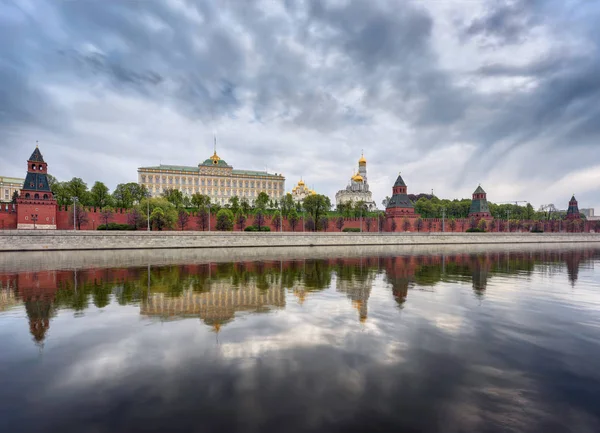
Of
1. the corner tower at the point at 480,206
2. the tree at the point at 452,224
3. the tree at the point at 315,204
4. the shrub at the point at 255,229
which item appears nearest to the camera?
the shrub at the point at 255,229

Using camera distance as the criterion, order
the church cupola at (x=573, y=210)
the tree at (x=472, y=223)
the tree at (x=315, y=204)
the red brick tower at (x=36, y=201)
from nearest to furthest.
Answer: the red brick tower at (x=36, y=201), the tree at (x=315, y=204), the tree at (x=472, y=223), the church cupola at (x=573, y=210)

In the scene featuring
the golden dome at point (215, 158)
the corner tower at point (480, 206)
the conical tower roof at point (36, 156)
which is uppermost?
the golden dome at point (215, 158)

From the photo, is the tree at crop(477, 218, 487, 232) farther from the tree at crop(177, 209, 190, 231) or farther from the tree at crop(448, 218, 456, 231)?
the tree at crop(177, 209, 190, 231)

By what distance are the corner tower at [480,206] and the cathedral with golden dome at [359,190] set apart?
4637 centimetres

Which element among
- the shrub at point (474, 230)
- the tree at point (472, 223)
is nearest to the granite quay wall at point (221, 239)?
the shrub at point (474, 230)

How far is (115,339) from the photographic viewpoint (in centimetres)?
799

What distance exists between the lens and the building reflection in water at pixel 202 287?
10734 mm

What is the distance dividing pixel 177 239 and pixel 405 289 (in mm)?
32199

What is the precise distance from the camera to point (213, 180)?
105 meters

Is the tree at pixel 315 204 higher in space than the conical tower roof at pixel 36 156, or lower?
lower

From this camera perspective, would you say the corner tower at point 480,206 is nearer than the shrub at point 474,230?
No

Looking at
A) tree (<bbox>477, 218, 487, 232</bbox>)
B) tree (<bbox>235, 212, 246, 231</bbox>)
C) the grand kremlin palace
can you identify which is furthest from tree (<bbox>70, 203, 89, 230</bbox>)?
tree (<bbox>477, 218, 487, 232</bbox>)

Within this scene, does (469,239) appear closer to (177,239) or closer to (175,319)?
(177,239)

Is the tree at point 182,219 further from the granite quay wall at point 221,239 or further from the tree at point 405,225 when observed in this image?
the tree at point 405,225
